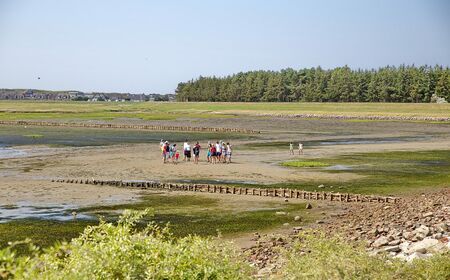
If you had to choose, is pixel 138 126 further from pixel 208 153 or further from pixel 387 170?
pixel 387 170

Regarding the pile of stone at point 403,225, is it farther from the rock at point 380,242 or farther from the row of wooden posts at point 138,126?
the row of wooden posts at point 138,126

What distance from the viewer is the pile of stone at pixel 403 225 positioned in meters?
18.8

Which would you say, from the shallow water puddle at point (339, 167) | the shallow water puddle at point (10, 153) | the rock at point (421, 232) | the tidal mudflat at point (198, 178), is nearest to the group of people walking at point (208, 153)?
the tidal mudflat at point (198, 178)

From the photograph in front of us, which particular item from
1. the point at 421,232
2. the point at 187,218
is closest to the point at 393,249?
the point at 421,232

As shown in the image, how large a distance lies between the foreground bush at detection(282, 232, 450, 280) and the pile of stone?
282 centimetres

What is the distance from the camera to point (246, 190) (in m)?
36.2

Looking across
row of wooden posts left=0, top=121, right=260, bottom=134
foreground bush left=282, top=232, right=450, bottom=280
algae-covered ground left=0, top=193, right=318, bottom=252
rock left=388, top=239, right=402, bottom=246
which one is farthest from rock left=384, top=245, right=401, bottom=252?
row of wooden posts left=0, top=121, right=260, bottom=134

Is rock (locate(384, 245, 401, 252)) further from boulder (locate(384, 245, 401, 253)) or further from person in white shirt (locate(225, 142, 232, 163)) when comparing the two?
person in white shirt (locate(225, 142, 232, 163))

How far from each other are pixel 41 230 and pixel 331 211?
13833 mm

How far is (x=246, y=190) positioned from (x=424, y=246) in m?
18.4

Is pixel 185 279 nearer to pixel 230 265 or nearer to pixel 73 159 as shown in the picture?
pixel 230 265

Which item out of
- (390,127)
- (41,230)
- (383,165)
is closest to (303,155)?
(383,165)

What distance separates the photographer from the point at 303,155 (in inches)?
2296

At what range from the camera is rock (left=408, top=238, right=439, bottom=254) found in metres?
18.0
